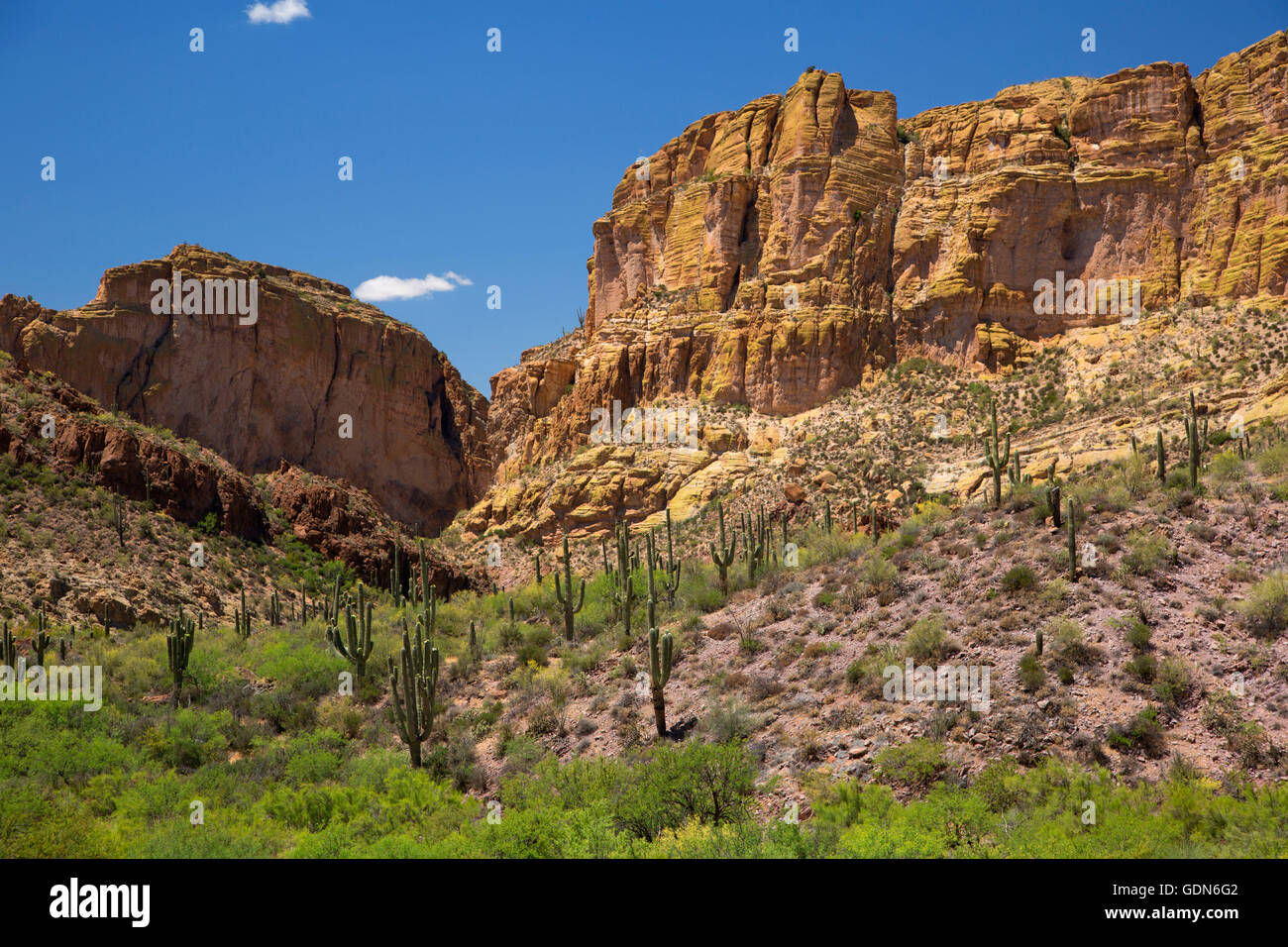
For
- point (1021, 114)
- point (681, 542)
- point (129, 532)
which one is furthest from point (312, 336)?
point (1021, 114)

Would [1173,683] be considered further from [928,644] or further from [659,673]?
[659,673]

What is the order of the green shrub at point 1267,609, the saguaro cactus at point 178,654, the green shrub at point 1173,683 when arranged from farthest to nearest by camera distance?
the saguaro cactus at point 178,654
the green shrub at point 1267,609
the green shrub at point 1173,683

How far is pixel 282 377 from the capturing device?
66.8 m

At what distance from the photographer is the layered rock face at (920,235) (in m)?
50.7

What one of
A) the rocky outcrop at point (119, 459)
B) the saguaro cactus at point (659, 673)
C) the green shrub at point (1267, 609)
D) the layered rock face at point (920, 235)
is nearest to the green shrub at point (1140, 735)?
the green shrub at point (1267, 609)

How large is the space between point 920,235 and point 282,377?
46597 millimetres

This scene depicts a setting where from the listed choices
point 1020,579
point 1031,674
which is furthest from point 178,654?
point 1020,579

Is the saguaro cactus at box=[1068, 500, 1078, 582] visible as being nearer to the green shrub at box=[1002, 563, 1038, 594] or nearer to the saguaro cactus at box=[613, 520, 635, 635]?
the green shrub at box=[1002, 563, 1038, 594]

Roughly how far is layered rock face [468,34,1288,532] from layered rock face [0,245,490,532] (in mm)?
10892

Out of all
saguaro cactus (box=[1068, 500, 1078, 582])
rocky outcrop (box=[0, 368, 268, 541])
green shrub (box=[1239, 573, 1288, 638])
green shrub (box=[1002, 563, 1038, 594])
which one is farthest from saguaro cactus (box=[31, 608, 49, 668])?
green shrub (box=[1239, 573, 1288, 638])

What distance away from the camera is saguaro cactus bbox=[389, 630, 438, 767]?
1823cm

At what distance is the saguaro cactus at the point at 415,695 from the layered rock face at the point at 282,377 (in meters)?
49.7

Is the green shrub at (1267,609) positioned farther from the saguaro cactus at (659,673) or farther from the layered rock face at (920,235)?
the layered rock face at (920,235)

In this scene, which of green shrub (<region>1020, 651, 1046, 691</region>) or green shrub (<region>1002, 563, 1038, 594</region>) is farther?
green shrub (<region>1002, 563, 1038, 594</region>)
